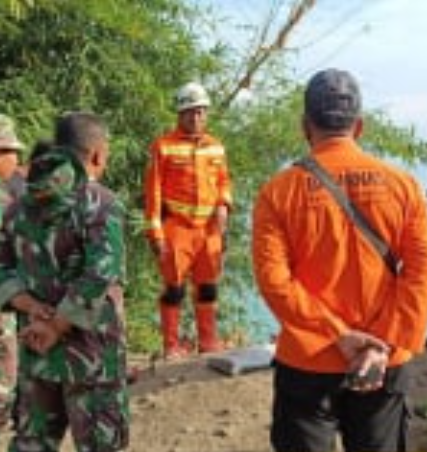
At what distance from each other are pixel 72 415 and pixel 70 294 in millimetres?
489

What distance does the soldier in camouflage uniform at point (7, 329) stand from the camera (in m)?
7.30

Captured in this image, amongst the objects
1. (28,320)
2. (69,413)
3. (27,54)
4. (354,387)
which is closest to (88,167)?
(28,320)

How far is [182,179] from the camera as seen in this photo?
381 inches

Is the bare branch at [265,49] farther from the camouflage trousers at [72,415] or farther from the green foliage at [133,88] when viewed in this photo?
the camouflage trousers at [72,415]

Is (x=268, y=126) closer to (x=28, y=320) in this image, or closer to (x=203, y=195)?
(x=203, y=195)

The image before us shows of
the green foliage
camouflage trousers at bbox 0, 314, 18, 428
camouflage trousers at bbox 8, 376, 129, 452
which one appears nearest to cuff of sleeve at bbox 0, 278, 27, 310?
camouflage trousers at bbox 8, 376, 129, 452

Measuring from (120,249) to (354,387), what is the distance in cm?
110

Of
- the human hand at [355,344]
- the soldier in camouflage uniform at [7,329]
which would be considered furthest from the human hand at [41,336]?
the soldier in camouflage uniform at [7,329]

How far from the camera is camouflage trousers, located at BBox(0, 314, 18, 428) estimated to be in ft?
23.9

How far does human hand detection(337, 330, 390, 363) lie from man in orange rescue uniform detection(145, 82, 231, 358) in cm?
514

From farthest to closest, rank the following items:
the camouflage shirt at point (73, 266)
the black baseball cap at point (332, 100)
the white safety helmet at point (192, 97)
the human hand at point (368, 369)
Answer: the white safety helmet at point (192, 97) < the camouflage shirt at point (73, 266) < the black baseball cap at point (332, 100) < the human hand at point (368, 369)

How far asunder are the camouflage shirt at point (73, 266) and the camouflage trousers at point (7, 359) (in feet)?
6.96

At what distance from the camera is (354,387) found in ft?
14.5

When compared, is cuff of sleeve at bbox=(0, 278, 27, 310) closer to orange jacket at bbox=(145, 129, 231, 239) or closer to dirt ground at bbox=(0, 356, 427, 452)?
dirt ground at bbox=(0, 356, 427, 452)
